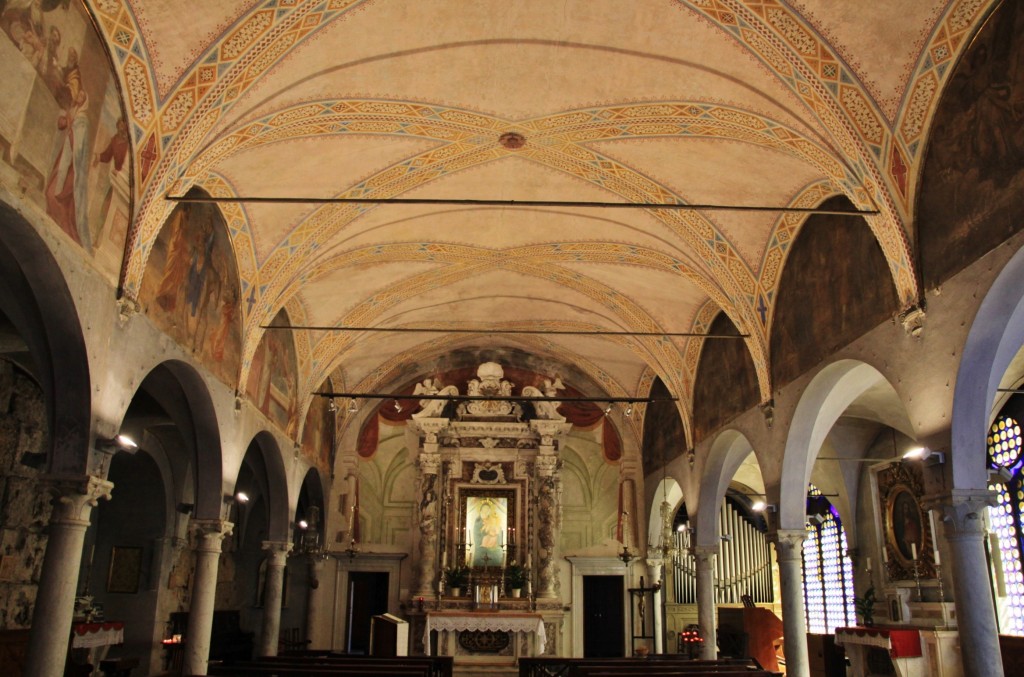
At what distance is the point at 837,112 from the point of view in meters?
9.45

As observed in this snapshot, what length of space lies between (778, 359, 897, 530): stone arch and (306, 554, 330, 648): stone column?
12.5 meters

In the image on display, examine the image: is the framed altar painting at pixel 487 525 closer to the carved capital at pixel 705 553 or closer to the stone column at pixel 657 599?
the stone column at pixel 657 599

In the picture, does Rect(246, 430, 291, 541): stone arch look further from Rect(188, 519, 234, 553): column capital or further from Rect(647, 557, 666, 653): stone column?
Rect(647, 557, 666, 653): stone column

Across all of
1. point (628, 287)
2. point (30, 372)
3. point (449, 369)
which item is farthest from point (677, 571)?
point (30, 372)

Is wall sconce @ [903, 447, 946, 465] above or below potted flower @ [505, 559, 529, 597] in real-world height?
above

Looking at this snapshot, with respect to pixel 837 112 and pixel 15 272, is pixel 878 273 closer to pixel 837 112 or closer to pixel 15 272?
pixel 837 112

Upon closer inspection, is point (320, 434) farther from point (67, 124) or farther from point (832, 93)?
point (832, 93)

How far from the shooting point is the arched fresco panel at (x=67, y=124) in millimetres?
6898

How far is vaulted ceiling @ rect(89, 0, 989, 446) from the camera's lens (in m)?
8.88

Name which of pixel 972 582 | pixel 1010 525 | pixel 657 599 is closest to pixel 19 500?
pixel 972 582

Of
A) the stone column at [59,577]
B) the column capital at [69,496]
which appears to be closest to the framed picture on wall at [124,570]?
the stone column at [59,577]

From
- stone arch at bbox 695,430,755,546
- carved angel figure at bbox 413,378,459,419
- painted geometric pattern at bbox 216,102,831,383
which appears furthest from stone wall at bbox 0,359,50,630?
stone arch at bbox 695,430,755,546

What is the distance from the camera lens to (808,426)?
12688 mm

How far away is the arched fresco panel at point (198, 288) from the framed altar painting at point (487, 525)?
984 cm
